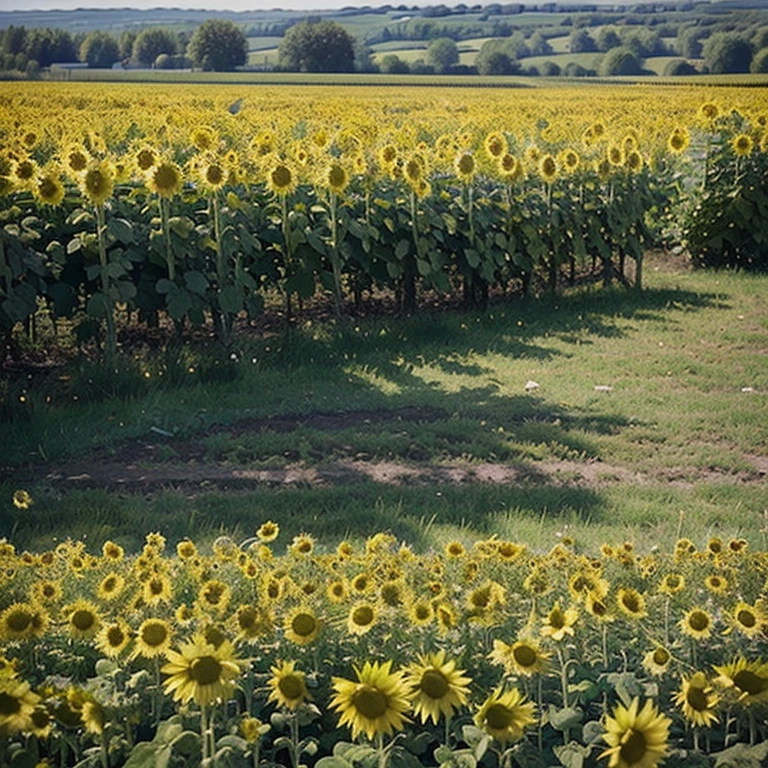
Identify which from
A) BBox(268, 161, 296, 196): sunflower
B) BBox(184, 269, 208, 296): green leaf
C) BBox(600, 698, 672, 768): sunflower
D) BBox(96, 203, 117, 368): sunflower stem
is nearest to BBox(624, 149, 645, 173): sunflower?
BBox(268, 161, 296, 196): sunflower

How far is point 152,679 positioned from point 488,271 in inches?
229

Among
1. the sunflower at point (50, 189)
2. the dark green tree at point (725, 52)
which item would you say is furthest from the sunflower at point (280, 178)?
the dark green tree at point (725, 52)

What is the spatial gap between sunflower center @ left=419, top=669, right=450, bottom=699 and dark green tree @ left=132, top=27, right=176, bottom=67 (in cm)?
533

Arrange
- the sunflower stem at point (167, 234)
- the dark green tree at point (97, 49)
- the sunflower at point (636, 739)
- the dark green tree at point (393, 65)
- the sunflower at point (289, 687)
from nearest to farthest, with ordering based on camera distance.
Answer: the sunflower at point (636, 739) → the sunflower at point (289, 687) → the dark green tree at point (97, 49) → the sunflower stem at point (167, 234) → the dark green tree at point (393, 65)

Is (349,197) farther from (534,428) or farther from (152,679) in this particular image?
(152,679)

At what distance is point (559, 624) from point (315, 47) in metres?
8.73

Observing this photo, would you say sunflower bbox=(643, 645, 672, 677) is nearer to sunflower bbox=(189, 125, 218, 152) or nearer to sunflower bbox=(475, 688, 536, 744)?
sunflower bbox=(475, 688, 536, 744)

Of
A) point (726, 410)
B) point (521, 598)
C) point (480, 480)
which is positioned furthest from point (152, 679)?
point (726, 410)

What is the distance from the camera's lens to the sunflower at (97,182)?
5.85 m

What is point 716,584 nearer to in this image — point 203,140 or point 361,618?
point 361,618

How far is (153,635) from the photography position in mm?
2180

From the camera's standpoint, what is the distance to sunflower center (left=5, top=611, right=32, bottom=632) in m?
2.30

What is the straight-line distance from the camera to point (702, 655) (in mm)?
2506

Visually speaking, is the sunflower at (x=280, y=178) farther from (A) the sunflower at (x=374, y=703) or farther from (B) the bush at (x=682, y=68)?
(A) the sunflower at (x=374, y=703)
